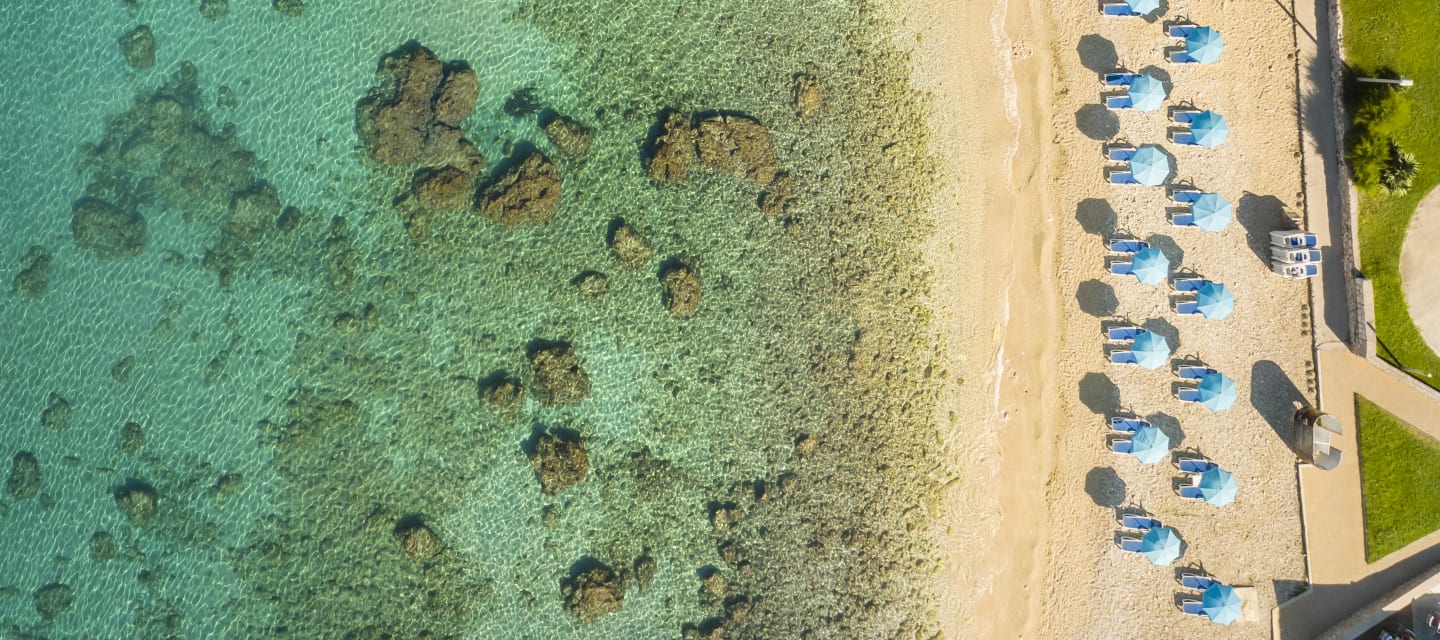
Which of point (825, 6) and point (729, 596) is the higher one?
point (825, 6)

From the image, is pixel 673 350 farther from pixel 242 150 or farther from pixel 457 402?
pixel 242 150

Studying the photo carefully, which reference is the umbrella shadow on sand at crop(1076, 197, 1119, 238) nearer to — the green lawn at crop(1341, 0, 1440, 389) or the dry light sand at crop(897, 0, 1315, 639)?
the dry light sand at crop(897, 0, 1315, 639)

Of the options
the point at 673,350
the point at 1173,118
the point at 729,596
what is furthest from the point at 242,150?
the point at 1173,118

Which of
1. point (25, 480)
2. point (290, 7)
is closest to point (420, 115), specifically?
point (290, 7)

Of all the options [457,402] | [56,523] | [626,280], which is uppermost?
[626,280]

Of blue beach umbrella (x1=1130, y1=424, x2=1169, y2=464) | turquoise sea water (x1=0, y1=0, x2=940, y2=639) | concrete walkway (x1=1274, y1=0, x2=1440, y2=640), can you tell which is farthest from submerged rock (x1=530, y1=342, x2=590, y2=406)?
concrete walkway (x1=1274, y1=0, x2=1440, y2=640)

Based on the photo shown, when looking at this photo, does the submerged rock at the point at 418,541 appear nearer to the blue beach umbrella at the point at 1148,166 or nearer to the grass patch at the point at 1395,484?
the blue beach umbrella at the point at 1148,166
